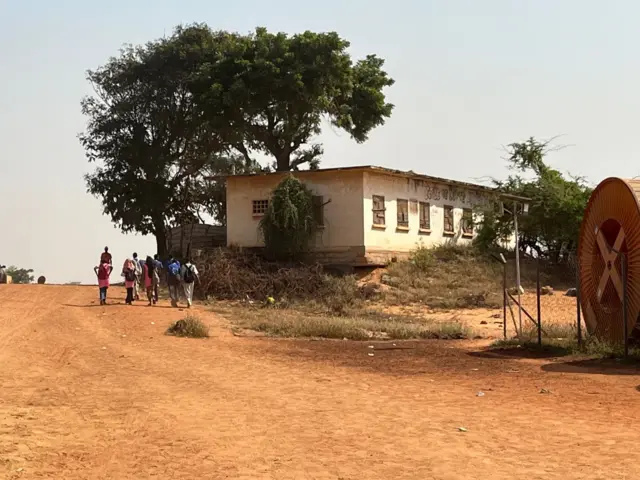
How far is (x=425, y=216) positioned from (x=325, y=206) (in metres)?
5.01

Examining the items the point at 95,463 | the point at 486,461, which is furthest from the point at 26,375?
the point at 486,461

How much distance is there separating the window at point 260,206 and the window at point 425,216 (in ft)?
21.3

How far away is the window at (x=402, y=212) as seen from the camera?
1302 inches

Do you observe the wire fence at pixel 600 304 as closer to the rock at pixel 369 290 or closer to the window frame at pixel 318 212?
the rock at pixel 369 290

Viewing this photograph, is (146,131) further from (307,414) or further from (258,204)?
(307,414)

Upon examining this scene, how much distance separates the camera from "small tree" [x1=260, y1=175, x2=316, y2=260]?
100ft

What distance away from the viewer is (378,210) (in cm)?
3209

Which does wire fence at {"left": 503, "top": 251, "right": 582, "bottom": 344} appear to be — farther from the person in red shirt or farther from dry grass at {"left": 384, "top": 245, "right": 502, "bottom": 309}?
the person in red shirt

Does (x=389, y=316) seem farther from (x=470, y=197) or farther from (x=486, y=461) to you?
(x=486, y=461)

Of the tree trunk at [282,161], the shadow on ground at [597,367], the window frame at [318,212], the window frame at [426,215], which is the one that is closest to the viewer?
the shadow on ground at [597,367]

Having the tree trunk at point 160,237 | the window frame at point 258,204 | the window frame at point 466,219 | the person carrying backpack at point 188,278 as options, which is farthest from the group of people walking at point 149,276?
the tree trunk at point 160,237

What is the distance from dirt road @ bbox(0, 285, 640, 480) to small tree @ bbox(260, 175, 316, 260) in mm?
13453

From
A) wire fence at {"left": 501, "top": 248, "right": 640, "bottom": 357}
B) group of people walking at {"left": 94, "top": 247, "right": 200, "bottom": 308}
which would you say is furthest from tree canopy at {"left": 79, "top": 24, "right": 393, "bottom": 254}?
wire fence at {"left": 501, "top": 248, "right": 640, "bottom": 357}

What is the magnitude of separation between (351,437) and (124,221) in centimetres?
3566
